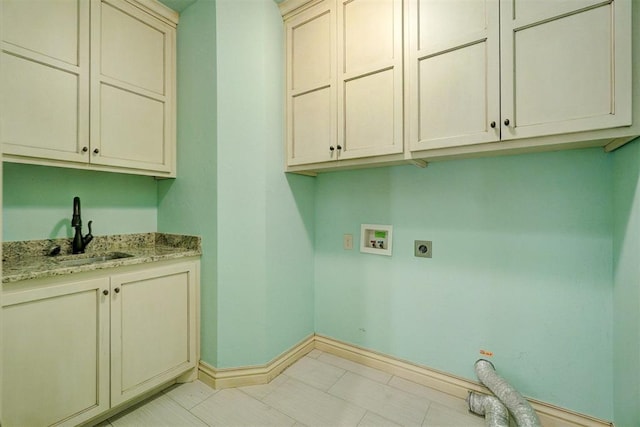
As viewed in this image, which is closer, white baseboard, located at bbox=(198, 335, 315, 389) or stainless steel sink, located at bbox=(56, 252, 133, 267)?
stainless steel sink, located at bbox=(56, 252, 133, 267)

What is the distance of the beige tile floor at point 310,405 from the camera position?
157 centimetres

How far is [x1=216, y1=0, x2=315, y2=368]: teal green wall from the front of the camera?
1.84 metres

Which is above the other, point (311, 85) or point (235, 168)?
point (311, 85)

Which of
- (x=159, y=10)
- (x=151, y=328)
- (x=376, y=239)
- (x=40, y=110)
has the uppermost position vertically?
(x=159, y=10)

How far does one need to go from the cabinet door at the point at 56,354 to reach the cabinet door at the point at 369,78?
1591 mm

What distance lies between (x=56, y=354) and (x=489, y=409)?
216 cm

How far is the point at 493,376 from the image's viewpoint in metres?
1.59

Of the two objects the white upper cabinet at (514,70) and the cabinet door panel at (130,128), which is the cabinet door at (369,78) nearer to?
the white upper cabinet at (514,70)

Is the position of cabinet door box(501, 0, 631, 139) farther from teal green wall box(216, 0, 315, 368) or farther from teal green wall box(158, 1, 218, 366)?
teal green wall box(158, 1, 218, 366)

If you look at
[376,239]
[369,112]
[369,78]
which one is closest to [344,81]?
[369,78]

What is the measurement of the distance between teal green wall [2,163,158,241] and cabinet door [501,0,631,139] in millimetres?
2357

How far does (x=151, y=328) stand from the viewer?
1.69 m

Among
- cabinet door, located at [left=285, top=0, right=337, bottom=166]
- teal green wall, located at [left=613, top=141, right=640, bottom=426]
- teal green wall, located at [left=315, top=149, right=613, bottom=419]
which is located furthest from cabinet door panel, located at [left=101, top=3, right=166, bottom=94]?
teal green wall, located at [left=613, top=141, right=640, bottom=426]

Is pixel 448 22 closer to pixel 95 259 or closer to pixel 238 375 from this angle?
pixel 238 375
